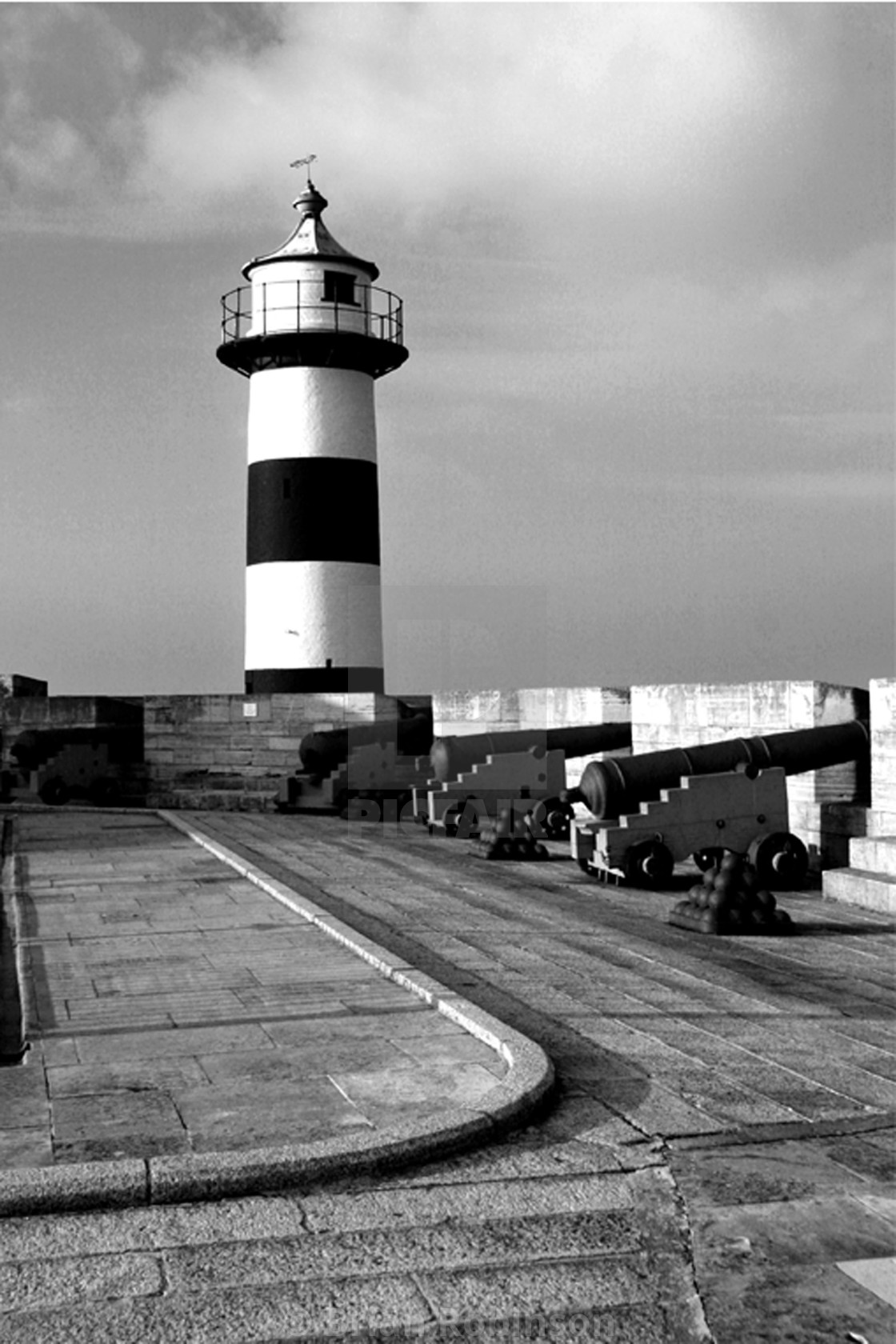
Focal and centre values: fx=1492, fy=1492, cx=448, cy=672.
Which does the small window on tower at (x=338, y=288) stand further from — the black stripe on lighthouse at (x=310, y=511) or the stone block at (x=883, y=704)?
the stone block at (x=883, y=704)

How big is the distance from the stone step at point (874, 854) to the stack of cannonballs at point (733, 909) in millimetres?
1728

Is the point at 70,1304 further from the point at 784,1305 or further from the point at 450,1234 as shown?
the point at 784,1305

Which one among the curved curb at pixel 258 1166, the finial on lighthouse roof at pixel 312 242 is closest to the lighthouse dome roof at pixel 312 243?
the finial on lighthouse roof at pixel 312 242

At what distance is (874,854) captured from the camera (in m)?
10.9

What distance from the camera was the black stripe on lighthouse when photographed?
22.7 m

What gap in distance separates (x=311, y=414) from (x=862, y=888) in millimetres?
14548

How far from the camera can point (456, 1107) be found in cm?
471

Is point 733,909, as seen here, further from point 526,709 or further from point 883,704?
point 526,709

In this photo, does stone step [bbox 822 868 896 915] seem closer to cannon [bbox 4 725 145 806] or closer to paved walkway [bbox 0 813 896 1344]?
paved walkway [bbox 0 813 896 1344]

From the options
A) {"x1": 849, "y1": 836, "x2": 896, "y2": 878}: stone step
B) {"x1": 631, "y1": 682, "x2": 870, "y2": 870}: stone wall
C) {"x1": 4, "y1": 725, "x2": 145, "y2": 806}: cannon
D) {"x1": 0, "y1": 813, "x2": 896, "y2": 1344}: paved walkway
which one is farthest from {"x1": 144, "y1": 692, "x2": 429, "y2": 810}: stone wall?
{"x1": 0, "y1": 813, "x2": 896, "y2": 1344}: paved walkway

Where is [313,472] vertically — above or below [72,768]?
above

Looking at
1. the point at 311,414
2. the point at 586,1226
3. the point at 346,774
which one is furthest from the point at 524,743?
the point at 586,1226

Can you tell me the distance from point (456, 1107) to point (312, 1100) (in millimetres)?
485

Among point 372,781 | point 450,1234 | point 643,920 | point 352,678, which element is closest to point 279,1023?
point 450,1234
